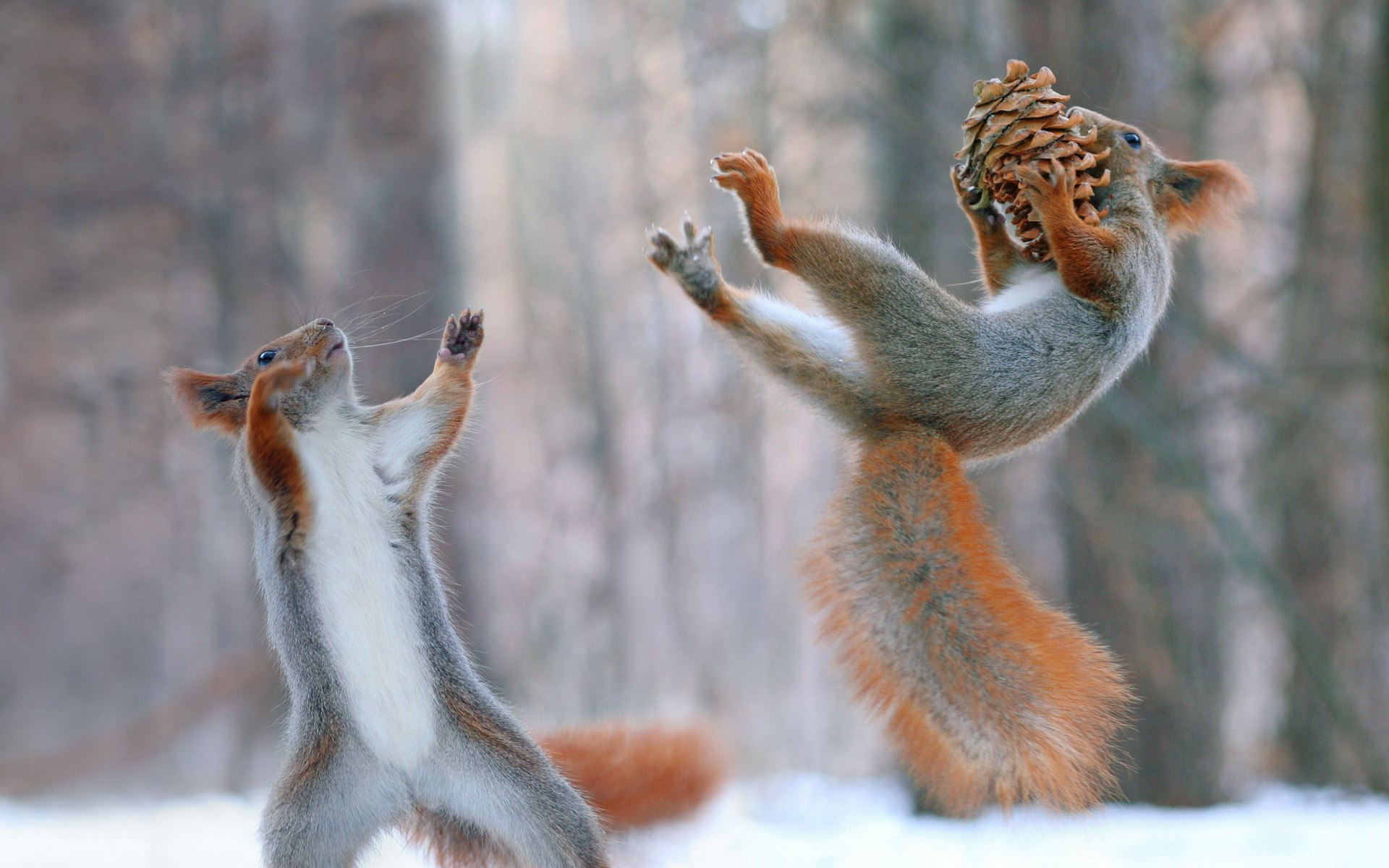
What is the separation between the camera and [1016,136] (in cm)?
245

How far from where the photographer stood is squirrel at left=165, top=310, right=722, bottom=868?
2.13 meters

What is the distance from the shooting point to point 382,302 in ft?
18.1

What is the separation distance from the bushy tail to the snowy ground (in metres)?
0.15

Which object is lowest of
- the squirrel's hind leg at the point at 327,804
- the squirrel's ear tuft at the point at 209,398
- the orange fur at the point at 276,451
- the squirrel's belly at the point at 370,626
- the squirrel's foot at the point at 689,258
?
the squirrel's hind leg at the point at 327,804

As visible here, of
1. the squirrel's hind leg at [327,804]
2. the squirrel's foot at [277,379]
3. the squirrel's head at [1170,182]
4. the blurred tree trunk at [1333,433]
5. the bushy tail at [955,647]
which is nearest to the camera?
the squirrel's foot at [277,379]

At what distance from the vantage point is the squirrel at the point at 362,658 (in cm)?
213

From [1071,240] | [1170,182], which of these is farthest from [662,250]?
[1170,182]

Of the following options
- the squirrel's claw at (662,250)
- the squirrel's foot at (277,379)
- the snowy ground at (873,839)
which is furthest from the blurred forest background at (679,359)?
the squirrel's foot at (277,379)

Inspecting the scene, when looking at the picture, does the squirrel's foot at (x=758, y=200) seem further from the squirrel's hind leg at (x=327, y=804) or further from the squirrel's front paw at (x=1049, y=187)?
the squirrel's hind leg at (x=327, y=804)

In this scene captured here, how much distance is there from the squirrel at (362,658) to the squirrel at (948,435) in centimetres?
67

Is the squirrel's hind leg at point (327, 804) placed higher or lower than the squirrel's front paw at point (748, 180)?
lower

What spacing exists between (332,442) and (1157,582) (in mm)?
3941

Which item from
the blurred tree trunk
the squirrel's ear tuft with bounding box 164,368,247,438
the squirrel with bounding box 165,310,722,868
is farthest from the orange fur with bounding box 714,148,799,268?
the blurred tree trunk

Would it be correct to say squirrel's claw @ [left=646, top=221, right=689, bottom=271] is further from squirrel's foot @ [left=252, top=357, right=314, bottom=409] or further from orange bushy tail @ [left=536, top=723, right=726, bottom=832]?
orange bushy tail @ [left=536, top=723, right=726, bottom=832]
